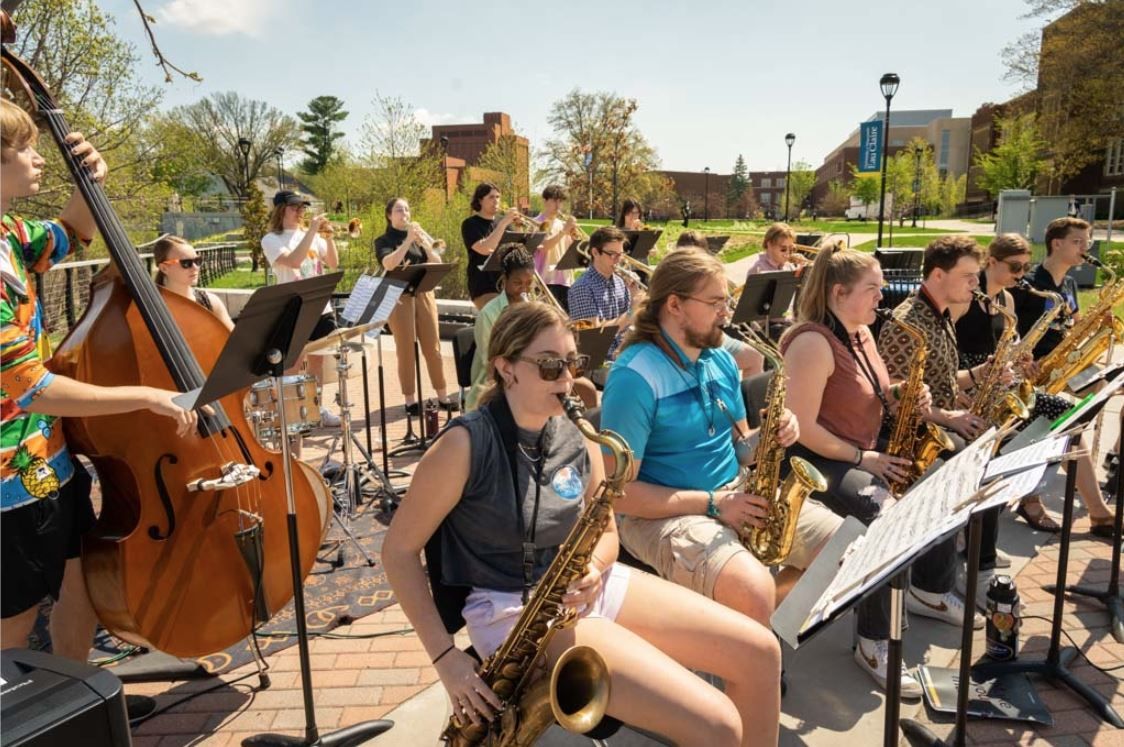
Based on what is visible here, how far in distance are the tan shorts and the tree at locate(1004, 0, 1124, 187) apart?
38.9 m

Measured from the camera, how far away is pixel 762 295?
5852 millimetres

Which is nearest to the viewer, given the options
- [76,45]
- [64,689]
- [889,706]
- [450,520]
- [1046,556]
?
[64,689]

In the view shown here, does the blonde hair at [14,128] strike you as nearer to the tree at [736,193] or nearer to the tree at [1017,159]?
the tree at [1017,159]

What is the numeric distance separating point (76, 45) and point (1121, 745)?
61.4ft

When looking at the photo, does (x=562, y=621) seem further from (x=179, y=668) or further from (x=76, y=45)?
(x=76, y=45)

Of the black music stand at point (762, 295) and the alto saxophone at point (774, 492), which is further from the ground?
the black music stand at point (762, 295)

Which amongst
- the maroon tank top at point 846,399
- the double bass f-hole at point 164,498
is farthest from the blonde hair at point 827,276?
the double bass f-hole at point 164,498

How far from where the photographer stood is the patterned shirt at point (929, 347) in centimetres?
414

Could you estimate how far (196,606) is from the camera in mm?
2936

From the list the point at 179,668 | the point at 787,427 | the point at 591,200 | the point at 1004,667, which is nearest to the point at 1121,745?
the point at 1004,667

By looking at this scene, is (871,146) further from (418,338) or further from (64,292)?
(64,292)

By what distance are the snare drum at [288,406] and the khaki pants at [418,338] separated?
2.73 m

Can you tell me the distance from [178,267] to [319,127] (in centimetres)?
7773

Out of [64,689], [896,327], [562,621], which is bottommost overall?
[562,621]
